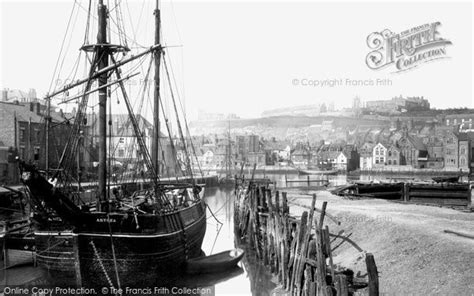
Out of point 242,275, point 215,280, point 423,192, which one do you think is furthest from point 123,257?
point 423,192

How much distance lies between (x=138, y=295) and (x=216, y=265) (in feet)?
16.2

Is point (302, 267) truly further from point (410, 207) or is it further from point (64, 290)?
point (410, 207)

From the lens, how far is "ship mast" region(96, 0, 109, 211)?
69.3 ft

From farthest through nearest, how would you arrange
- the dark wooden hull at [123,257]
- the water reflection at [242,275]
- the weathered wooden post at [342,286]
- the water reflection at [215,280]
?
1. the water reflection at [242,275]
2. the water reflection at [215,280]
3. the dark wooden hull at [123,257]
4. the weathered wooden post at [342,286]

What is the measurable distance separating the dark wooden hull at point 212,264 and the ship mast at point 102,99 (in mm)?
5519

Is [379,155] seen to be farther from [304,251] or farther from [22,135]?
[304,251]

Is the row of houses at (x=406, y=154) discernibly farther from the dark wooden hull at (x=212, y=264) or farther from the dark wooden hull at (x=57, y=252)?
the dark wooden hull at (x=57, y=252)

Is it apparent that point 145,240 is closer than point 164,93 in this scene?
Yes

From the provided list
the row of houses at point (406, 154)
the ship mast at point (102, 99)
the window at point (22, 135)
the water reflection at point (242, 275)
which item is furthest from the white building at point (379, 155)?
the ship mast at point (102, 99)

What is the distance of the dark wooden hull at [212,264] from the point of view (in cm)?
2314

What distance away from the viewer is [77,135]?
905 inches

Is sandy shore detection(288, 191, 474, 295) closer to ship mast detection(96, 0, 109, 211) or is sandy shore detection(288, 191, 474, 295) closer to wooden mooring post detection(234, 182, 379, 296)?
wooden mooring post detection(234, 182, 379, 296)

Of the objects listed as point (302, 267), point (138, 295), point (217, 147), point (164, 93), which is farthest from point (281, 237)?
point (217, 147)

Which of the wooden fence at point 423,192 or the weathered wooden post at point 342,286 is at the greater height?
the weathered wooden post at point 342,286
